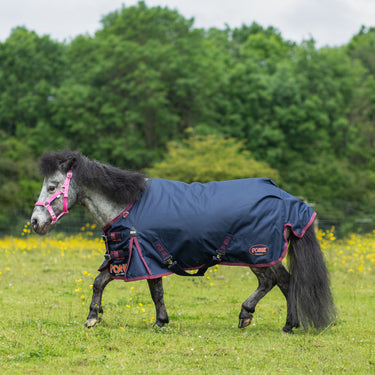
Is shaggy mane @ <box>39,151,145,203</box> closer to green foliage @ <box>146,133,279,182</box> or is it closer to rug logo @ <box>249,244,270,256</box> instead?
rug logo @ <box>249,244,270,256</box>

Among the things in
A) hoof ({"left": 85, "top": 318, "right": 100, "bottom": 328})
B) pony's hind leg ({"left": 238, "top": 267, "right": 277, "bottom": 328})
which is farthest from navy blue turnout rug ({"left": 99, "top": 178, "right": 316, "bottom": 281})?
hoof ({"left": 85, "top": 318, "right": 100, "bottom": 328})

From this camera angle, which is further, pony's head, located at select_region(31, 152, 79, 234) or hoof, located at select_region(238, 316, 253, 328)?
hoof, located at select_region(238, 316, 253, 328)

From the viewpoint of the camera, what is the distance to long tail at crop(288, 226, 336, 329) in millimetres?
6258

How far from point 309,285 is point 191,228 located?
1.56 m

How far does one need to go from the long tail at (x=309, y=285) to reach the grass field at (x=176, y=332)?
0.68 feet

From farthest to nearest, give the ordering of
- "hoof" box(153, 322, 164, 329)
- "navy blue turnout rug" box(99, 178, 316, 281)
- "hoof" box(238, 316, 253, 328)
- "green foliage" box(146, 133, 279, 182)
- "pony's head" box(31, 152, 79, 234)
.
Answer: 1. "green foliage" box(146, 133, 279, 182)
2. "hoof" box(238, 316, 253, 328)
3. "hoof" box(153, 322, 164, 329)
4. "pony's head" box(31, 152, 79, 234)
5. "navy blue turnout rug" box(99, 178, 316, 281)

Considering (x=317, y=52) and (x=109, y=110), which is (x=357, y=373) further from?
(x=317, y=52)

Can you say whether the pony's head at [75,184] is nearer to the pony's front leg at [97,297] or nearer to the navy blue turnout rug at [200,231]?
the navy blue turnout rug at [200,231]

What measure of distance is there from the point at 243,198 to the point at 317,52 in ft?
121

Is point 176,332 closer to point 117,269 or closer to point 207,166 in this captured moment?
point 117,269

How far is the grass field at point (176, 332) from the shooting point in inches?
192

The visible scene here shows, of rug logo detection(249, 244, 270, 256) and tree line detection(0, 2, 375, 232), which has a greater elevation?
tree line detection(0, 2, 375, 232)

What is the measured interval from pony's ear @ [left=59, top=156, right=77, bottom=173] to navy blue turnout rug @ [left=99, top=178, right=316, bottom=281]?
840mm

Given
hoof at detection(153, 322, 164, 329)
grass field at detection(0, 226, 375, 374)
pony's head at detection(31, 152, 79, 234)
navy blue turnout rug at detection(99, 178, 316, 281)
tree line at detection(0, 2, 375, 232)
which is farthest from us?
tree line at detection(0, 2, 375, 232)
